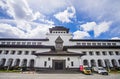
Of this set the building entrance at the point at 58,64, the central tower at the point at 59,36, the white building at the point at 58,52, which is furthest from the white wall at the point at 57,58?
the central tower at the point at 59,36

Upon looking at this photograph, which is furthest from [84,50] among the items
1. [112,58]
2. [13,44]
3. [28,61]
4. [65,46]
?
[13,44]

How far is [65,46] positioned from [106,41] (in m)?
17.7

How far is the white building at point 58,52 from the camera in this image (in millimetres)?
37125

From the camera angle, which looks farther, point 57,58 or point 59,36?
point 59,36

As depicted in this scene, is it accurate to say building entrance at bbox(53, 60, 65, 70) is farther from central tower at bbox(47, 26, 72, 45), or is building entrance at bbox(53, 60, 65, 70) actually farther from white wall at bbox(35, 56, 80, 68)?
central tower at bbox(47, 26, 72, 45)

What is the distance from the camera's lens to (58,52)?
38375 millimetres

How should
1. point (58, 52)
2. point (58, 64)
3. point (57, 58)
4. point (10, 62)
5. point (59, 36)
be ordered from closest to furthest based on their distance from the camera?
point (58, 64), point (57, 58), point (58, 52), point (10, 62), point (59, 36)

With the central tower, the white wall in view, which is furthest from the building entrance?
the central tower

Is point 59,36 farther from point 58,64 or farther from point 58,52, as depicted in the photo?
point 58,64

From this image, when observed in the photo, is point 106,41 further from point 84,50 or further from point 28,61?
point 28,61

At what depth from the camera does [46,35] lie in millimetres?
48750

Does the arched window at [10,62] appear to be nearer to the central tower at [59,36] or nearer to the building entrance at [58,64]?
the central tower at [59,36]

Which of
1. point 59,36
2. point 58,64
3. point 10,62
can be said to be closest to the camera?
point 58,64

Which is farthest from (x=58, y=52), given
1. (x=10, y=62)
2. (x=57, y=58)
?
(x=10, y=62)
